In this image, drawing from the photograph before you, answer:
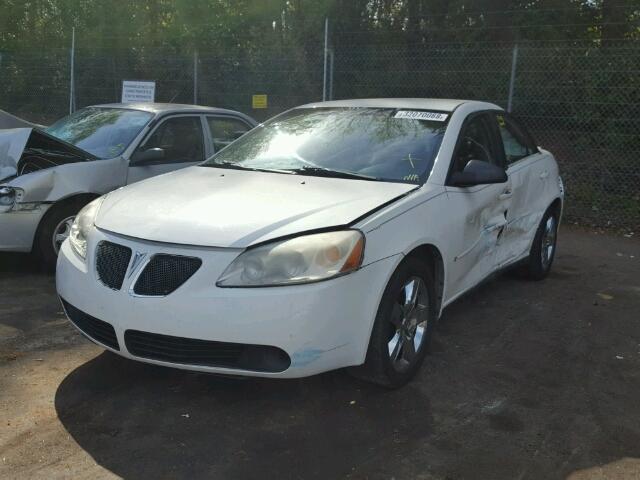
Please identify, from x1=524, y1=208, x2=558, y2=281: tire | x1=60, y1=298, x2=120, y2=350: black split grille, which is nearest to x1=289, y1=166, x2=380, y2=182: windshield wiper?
x1=60, y1=298, x2=120, y2=350: black split grille

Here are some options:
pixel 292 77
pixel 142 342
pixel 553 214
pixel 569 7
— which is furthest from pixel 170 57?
pixel 142 342

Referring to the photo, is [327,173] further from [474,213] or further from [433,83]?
[433,83]

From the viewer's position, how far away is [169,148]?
266 inches

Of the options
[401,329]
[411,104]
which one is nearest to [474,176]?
[411,104]

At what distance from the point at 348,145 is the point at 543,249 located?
2535 mm

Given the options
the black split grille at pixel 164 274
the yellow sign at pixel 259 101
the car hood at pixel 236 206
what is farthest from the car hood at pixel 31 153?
the yellow sign at pixel 259 101

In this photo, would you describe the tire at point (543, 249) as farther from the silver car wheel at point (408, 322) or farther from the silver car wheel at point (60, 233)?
the silver car wheel at point (60, 233)

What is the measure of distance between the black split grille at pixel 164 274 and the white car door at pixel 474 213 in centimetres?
157

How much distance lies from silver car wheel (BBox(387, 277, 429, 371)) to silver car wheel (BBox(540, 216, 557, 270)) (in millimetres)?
2524

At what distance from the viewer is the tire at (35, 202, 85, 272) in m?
5.59

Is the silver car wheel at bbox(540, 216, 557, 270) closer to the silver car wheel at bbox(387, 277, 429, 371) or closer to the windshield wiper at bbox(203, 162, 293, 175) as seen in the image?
the silver car wheel at bbox(387, 277, 429, 371)

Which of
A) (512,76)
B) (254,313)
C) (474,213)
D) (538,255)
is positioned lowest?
(538,255)

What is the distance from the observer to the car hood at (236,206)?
317 cm

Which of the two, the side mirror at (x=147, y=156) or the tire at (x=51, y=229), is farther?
the side mirror at (x=147, y=156)
